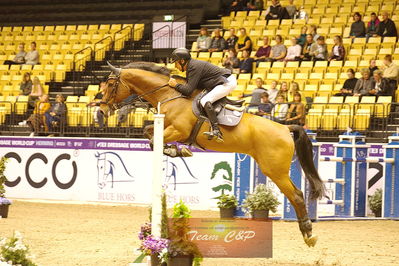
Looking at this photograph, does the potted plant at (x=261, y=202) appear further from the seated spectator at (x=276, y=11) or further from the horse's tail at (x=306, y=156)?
the seated spectator at (x=276, y=11)

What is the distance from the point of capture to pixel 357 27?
19.2 metres

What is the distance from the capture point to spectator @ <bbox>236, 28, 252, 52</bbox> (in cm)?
2002

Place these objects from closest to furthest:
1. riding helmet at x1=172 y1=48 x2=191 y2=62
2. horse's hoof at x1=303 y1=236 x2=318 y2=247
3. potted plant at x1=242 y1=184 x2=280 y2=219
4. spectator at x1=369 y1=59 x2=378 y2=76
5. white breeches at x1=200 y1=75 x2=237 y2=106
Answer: horse's hoof at x1=303 y1=236 x2=318 y2=247 < riding helmet at x1=172 y1=48 x2=191 y2=62 < white breeches at x1=200 y1=75 x2=237 y2=106 < potted plant at x1=242 y1=184 x2=280 y2=219 < spectator at x1=369 y1=59 x2=378 y2=76

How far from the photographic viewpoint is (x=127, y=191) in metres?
16.3

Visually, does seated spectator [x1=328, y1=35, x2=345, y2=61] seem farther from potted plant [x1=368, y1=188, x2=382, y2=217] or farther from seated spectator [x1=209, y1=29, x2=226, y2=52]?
potted plant [x1=368, y1=188, x2=382, y2=217]

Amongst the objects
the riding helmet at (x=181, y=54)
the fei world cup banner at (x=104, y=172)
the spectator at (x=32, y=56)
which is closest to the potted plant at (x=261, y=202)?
the fei world cup banner at (x=104, y=172)

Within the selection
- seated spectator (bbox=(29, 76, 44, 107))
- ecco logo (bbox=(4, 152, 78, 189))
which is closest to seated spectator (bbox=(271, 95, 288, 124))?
ecco logo (bbox=(4, 152, 78, 189))

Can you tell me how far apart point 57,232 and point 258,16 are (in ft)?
40.4

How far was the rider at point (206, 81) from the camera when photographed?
9719 mm

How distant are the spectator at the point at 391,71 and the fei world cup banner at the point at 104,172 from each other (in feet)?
14.6

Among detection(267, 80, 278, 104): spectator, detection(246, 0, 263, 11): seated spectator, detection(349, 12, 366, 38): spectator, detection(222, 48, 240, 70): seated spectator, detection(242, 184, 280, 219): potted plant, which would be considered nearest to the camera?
detection(242, 184, 280, 219): potted plant

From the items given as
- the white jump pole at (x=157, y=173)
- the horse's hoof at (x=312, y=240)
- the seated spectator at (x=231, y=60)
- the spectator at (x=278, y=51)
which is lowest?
the horse's hoof at (x=312, y=240)

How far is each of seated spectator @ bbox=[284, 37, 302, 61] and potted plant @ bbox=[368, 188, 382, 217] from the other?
18.4 feet

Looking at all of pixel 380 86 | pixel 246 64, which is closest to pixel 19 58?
pixel 246 64
